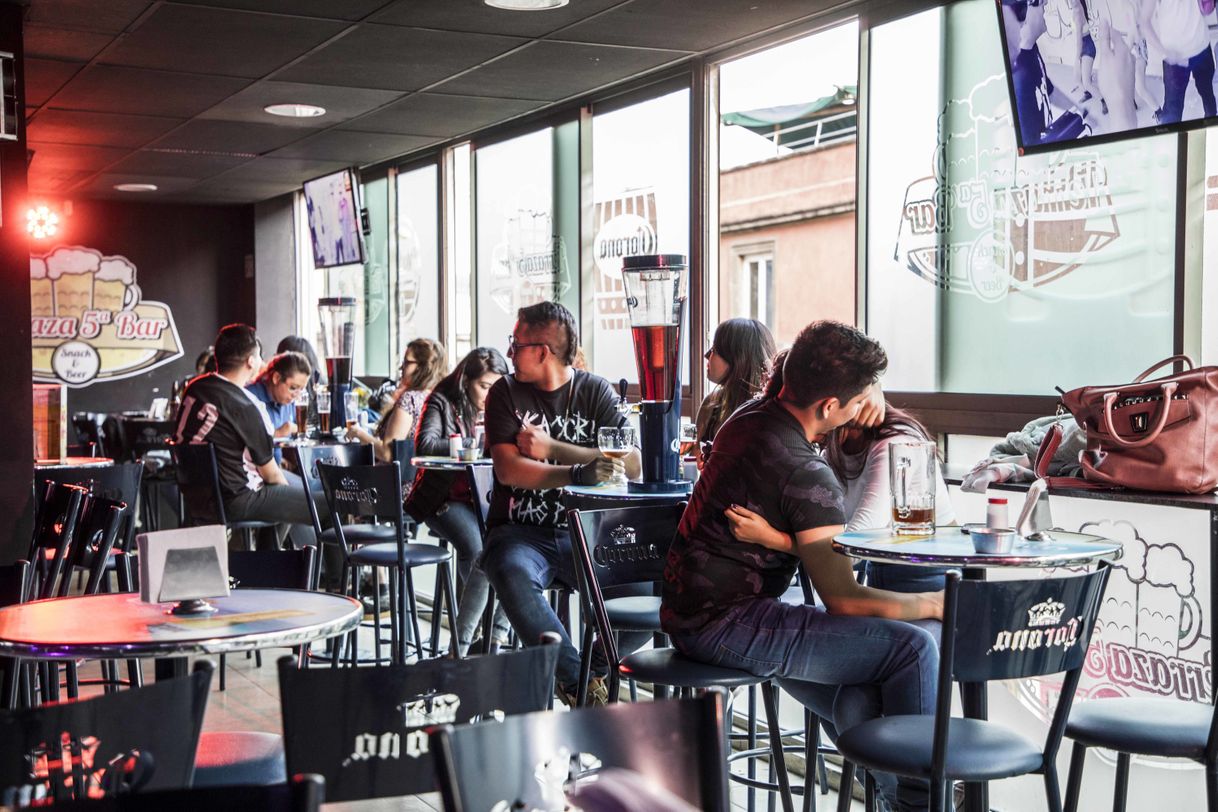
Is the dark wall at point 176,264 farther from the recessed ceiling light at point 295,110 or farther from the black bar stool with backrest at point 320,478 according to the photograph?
the black bar stool with backrest at point 320,478

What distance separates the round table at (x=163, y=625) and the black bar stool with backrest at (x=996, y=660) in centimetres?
105

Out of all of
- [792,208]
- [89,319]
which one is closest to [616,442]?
[89,319]

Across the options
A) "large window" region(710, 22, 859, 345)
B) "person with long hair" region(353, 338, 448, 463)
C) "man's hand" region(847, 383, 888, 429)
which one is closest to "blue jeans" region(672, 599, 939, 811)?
"man's hand" region(847, 383, 888, 429)

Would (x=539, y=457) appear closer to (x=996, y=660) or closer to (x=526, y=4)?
(x=526, y=4)

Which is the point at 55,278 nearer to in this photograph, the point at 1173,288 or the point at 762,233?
the point at 1173,288

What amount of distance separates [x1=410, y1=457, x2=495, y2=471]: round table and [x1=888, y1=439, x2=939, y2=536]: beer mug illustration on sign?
2.09 m

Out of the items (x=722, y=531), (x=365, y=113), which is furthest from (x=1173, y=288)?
(x=365, y=113)

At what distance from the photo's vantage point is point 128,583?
377cm

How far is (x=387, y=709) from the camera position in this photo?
185cm

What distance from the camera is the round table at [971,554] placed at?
2514 mm

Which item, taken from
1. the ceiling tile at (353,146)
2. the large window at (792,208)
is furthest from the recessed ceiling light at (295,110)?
the large window at (792,208)

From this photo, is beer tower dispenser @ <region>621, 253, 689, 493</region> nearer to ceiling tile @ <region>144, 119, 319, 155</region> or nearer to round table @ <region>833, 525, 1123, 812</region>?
round table @ <region>833, 525, 1123, 812</region>

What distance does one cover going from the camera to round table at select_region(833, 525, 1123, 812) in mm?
2514

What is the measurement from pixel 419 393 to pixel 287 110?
5.32 ft
